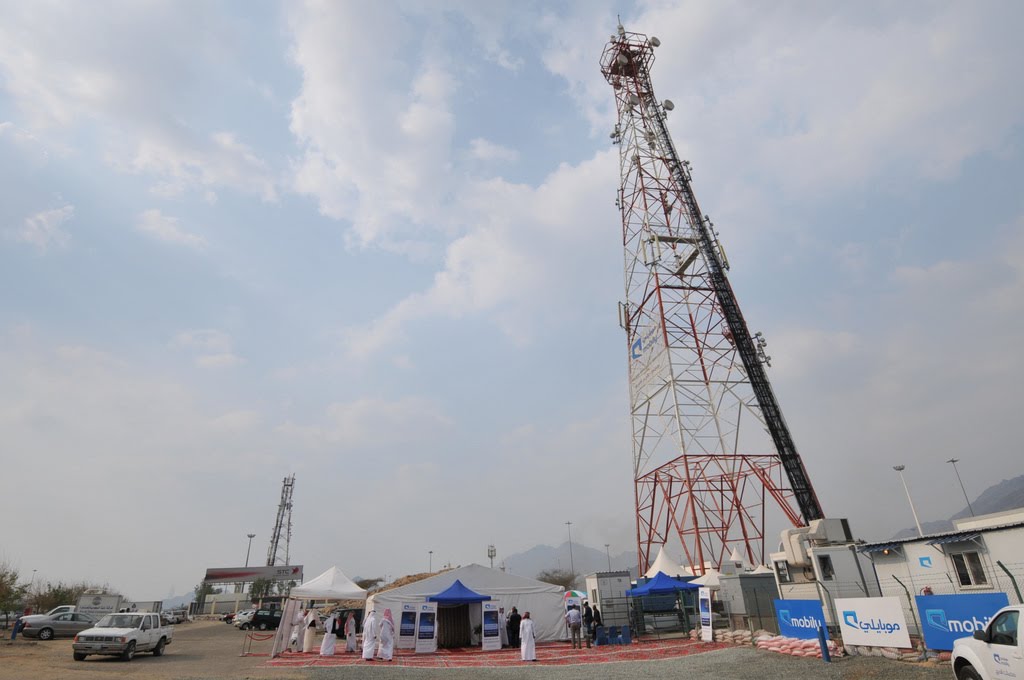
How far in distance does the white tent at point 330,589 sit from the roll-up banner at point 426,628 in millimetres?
2485

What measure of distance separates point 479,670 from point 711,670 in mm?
6035

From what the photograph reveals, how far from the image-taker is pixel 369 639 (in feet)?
59.9

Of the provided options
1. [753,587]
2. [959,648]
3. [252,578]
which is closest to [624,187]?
[753,587]

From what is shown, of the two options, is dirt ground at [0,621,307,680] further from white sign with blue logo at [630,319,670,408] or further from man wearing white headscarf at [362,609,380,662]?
white sign with blue logo at [630,319,670,408]

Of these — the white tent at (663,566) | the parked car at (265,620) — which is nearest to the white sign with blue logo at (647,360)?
the white tent at (663,566)

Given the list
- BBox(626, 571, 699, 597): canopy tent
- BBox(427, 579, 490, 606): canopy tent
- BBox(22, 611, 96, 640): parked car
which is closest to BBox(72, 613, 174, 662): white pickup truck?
BBox(427, 579, 490, 606): canopy tent

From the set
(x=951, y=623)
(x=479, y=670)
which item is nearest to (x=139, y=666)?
(x=479, y=670)

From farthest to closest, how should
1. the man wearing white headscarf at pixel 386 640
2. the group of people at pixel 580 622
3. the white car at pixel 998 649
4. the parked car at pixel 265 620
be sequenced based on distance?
the parked car at pixel 265 620 < the group of people at pixel 580 622 < the man wearing white headscarf at pixel 386 640 < the white car at pixel 998 649

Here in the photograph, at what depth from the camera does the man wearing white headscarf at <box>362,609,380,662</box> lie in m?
18.0

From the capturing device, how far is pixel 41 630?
25.7m

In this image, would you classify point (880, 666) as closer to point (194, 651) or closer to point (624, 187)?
point (194, 651)

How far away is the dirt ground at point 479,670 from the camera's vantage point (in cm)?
1145

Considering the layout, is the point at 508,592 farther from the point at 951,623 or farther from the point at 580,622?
the point at 951,623

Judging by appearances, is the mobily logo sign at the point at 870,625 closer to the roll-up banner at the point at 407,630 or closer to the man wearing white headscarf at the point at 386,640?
the man wearing white headscarf at the point at 386,640
